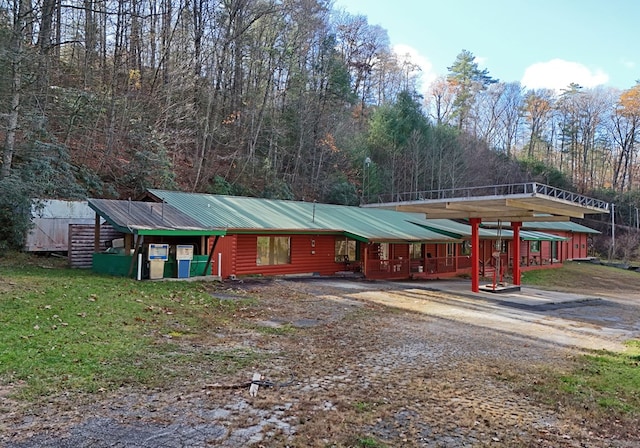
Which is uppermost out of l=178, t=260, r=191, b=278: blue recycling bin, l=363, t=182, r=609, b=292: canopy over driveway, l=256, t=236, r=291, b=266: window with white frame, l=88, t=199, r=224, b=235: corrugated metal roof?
l=363, t=182, r=609, b=292: canopy over driveway

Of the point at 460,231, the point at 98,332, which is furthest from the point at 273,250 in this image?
the point at 460,231

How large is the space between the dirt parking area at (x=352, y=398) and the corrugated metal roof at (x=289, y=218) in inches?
267

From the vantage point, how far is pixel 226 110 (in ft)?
93.3

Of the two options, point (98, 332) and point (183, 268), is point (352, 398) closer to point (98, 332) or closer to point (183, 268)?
point (98, 332)

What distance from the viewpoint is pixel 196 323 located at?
8781 millimetres

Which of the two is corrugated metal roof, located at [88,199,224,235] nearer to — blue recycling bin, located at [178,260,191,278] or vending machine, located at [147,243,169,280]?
vending machine, located at [147,243,169,280]

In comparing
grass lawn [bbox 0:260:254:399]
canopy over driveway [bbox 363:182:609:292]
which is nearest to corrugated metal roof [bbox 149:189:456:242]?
canopy over driveway [bbox 363:182:609:292]

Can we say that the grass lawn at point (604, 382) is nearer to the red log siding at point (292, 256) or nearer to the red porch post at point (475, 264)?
the red porch post at point (475, 264)

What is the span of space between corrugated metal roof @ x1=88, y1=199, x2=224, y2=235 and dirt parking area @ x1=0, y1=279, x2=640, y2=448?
4.46 metres

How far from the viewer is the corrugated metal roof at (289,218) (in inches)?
663

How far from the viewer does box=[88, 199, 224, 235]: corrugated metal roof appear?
42.6 ft

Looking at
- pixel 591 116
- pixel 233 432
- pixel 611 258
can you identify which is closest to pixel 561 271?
pixel 611 258

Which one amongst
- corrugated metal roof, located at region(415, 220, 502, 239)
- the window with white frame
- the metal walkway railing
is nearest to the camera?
the metal walkway railing

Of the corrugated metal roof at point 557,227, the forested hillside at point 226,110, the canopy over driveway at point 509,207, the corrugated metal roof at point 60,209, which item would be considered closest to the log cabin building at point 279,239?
the canopy over driveway at point 509,207
